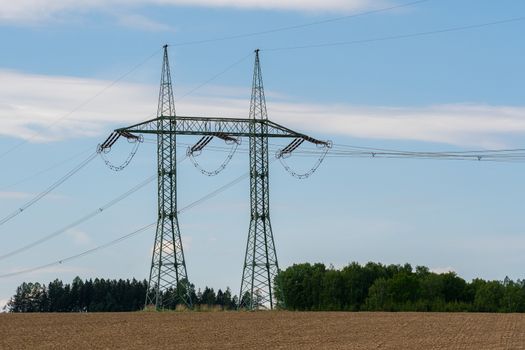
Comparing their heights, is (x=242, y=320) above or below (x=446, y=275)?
below

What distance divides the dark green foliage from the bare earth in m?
59.3

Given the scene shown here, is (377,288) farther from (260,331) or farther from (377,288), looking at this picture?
(260,331)

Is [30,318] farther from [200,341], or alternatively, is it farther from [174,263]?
[200,341]

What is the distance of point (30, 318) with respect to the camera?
81000 mm

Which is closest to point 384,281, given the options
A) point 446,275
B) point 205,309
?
point 446,275

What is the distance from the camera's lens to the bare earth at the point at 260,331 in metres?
61.2

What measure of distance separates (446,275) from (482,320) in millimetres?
87712

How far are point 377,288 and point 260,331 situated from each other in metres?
98.5

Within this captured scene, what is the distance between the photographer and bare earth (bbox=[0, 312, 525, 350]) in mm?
61156

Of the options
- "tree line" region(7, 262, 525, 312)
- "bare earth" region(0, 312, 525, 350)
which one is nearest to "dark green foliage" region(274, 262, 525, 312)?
"tree line" region(7, 262, 525, 312)

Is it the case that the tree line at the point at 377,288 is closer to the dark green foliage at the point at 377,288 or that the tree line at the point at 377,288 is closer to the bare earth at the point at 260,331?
the dark green foliage at the point at 377,288

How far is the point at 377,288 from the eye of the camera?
16575 cm

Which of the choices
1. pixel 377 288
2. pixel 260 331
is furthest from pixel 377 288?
pixel 260 331

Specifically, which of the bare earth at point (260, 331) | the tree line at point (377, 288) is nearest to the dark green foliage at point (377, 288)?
the tree line at point (377, 288)
